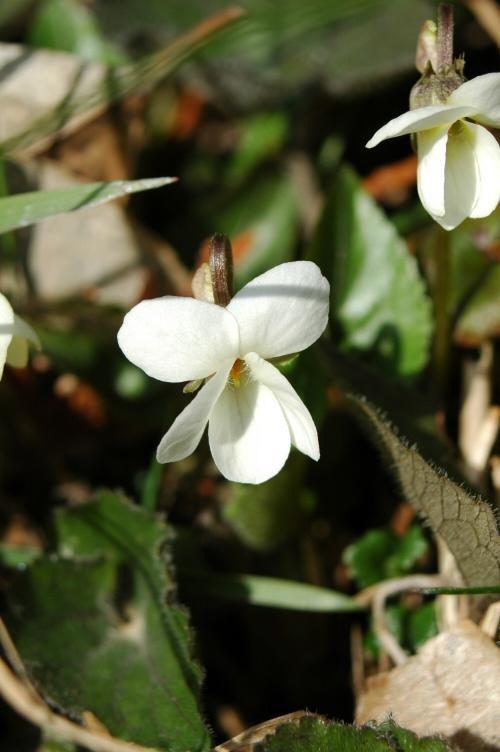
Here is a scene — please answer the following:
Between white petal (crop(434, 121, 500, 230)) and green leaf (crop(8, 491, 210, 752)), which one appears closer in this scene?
white petal (crop(434, 121, 500, 230))

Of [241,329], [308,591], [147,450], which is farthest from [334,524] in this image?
[241,329]

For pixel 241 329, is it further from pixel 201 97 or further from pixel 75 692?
pixel 201 97

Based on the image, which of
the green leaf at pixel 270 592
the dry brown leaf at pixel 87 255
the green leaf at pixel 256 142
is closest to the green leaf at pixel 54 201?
the dry brown leaf at pixel 87 255

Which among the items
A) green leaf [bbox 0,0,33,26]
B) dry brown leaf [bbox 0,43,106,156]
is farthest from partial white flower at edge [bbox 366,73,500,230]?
green leaf [bbox 0,0,33,26]

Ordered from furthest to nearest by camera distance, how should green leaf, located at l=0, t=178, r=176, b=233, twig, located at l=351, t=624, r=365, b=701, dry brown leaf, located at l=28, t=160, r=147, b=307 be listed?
dry brown leaf, located at l=28, t=160, r=147, b=307 → twig, located at l=351, t=624, r=365, b=701 → green leaf, located at l=0, t=178, r=176, b=233

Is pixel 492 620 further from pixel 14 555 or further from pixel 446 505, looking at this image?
pixel 14 555

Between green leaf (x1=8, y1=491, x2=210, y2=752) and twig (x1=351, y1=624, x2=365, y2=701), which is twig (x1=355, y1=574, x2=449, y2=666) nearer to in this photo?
twig (x1=351, y1=624, x2=365, y2=701)
